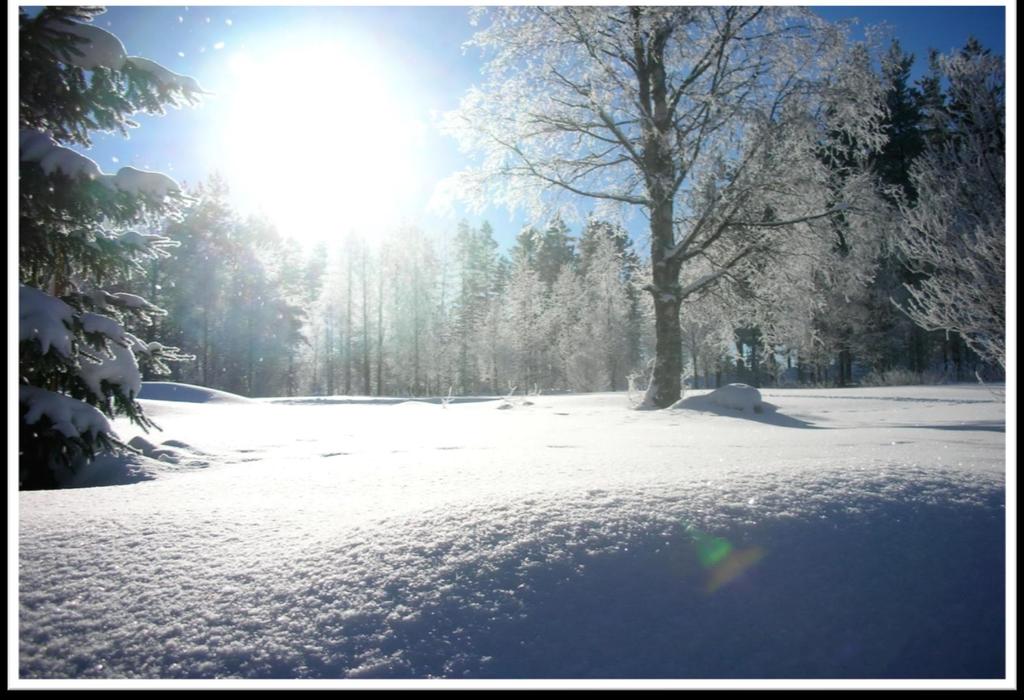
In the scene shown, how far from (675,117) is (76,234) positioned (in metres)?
8.37

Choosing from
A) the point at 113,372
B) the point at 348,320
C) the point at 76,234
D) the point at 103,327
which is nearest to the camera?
the point at 103,327

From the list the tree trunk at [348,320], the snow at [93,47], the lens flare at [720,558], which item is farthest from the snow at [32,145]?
the tree trunk at [348,320]

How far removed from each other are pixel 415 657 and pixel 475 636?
0.56ft

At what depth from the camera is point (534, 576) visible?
1.62m

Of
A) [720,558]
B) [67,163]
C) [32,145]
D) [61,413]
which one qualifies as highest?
[32,145]

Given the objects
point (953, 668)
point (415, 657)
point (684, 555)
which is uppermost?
point (684, 555)

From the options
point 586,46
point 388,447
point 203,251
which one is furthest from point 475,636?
point 203,251

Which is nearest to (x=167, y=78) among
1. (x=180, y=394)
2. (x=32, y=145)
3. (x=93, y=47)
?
(x=93, y=47)

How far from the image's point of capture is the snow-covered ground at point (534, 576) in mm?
A: 1374

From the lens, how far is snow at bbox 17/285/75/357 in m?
2.91

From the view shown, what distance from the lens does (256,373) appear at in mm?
32781

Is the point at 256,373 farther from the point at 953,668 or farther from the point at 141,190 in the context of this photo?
the point at 953,668

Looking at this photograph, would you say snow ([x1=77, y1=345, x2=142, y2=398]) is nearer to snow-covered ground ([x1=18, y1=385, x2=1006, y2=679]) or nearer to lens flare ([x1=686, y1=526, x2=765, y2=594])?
snow-covered ground ([x1=18, y1=385, x2=1006, y2=679])

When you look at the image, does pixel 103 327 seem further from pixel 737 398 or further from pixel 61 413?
pixel 737 398
